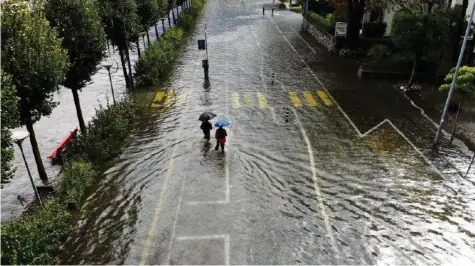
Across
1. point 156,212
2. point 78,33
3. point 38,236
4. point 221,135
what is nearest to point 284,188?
point 221,135

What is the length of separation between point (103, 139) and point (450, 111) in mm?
19014

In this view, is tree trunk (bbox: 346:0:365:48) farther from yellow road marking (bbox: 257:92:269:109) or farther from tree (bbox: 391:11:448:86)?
yellow road marking (bbox: 257:92:269:109)

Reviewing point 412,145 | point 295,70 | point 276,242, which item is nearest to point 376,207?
A: point 276,242

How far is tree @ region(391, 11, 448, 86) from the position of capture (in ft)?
75.7

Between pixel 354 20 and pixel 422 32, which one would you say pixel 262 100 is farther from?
pixel 354 20

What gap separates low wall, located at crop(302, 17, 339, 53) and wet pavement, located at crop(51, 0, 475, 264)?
12.2m

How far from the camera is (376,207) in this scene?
13.3 metres

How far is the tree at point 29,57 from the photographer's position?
37.8 ft

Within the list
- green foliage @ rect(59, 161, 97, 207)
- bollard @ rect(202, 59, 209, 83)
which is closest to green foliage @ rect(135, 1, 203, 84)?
bollard @ rect(202, 59, 209, 83)

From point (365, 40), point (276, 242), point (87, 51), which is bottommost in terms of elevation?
point (276, 242)

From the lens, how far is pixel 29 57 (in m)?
11.8

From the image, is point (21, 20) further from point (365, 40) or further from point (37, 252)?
point (365, 40)

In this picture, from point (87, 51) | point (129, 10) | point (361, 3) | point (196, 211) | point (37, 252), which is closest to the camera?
point (37, 252)

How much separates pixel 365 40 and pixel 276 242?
94.5 feet
